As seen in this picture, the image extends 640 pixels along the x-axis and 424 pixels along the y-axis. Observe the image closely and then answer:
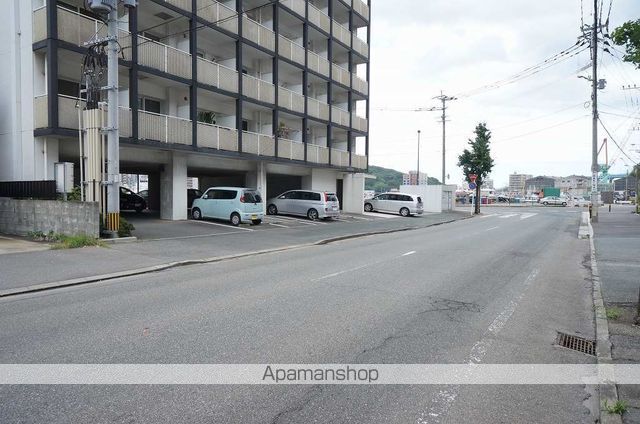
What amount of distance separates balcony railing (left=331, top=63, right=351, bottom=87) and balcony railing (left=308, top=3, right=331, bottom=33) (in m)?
2.55

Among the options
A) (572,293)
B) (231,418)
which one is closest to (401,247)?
(572,293)

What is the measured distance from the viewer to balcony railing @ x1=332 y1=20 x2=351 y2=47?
1280 inches

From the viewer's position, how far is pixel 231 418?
3.48 m

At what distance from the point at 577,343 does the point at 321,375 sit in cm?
340

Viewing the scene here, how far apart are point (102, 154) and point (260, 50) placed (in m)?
13.4

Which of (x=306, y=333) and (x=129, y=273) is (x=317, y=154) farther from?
(x=306, y=333)

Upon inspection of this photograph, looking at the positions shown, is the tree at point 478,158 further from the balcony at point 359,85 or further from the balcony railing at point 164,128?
the balcony railing at point 164,128

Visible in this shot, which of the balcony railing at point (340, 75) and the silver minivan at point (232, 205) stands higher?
the balcony railing at point (340, 75)

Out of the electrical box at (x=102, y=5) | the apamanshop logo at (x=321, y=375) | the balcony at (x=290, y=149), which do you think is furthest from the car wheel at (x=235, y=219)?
the apamanshop logo at (x=321, y=375)

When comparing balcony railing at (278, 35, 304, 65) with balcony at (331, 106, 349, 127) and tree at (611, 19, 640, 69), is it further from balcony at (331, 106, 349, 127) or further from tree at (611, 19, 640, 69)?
tree at (611, 19, 640, 69)

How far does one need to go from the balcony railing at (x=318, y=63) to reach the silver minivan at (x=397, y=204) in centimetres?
1101

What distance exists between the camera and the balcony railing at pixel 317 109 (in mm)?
29916

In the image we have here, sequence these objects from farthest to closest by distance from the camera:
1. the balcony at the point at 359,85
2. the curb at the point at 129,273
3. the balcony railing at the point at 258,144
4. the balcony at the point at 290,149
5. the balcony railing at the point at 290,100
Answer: the balcony at the point at 359,85
the balcony railing at the point at 290,100
the balcony at the point at 290,149
the balcony railing at the point at 258,144
the curb at the point at 129,273

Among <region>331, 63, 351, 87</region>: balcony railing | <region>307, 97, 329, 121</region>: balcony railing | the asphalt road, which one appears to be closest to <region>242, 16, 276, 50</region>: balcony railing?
<region>307, 97, 329, 121</region>: balcony railing
